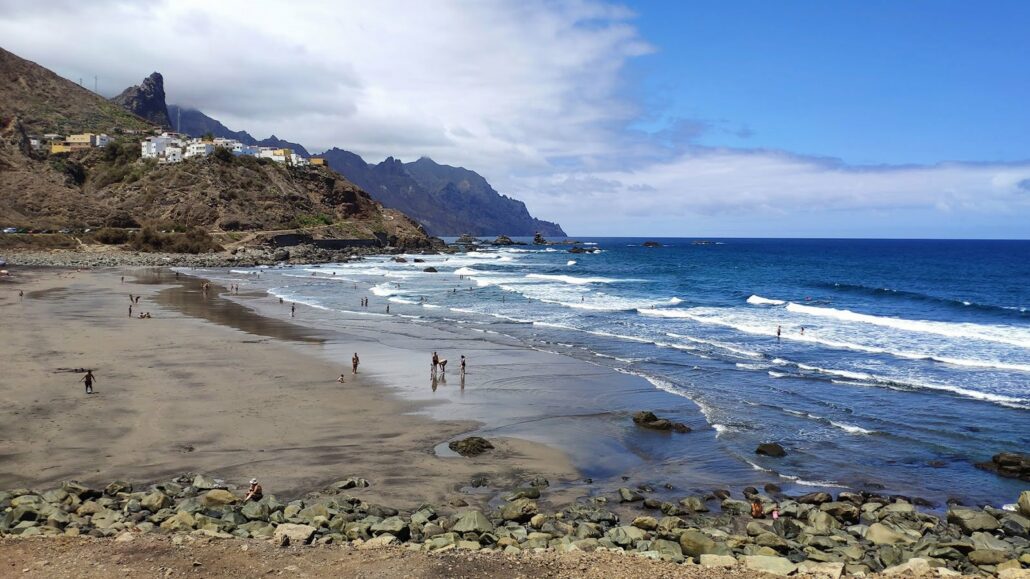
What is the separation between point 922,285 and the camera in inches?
2837

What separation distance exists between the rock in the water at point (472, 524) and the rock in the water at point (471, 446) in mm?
4966

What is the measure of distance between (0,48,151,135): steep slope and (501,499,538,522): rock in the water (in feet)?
485

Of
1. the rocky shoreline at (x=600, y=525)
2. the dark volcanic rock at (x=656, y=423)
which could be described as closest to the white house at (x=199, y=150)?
the dark volcanic rock at (x=656, y=423)

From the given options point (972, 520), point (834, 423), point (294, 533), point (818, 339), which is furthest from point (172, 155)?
point (972, 520)

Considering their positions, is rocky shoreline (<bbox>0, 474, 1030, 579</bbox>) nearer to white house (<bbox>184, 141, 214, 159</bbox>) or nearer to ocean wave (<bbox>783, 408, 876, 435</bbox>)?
ocean wave (<bbox>783, 408, 876, 435</bbox>)

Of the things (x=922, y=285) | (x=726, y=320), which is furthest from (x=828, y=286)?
(x=726, y=320)

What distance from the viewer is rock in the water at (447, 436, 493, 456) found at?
1736 centimetres

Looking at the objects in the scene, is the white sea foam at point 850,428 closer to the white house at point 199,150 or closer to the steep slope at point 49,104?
the white house at point 199,150

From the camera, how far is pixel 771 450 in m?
17.9

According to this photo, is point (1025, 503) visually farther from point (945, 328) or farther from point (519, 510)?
point (945, 328)

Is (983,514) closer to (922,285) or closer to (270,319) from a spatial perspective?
(270,319)

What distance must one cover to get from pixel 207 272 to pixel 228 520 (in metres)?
69.2

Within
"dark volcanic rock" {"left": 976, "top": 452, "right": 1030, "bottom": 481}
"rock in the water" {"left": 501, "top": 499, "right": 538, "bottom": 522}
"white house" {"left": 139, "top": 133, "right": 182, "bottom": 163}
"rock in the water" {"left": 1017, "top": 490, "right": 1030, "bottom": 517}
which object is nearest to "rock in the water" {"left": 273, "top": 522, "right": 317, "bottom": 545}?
"rock in the water" {"left": 501, "top": 499, "right": 538, "bottom": 522}

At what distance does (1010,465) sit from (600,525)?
11796 millimetres
